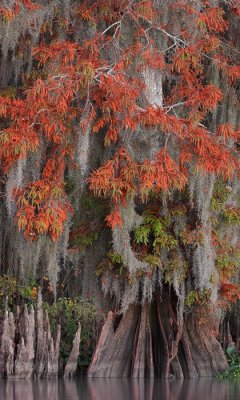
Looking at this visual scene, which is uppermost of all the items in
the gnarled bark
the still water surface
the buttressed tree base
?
the buttressed tree base

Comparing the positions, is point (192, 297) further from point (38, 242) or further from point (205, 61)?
point (205, 61)

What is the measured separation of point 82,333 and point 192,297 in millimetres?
1738

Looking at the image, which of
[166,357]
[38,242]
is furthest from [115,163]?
[166,357]

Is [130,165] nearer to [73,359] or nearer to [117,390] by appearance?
[117,390]

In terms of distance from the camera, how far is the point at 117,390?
10992mm

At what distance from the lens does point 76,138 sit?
1110 centimetres

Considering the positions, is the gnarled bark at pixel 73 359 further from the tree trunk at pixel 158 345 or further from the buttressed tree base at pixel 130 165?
the tree trunk at pixel 158 345

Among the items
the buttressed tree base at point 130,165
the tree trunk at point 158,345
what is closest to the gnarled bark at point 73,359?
the buttressed tree base at point 130,165

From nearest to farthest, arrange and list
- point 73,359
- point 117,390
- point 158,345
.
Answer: point 117,390, point 73,359, point 158,345

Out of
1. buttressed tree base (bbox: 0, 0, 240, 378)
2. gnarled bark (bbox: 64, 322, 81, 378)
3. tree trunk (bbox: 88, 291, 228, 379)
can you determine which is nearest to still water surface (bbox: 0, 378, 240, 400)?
gnarled bark (bbox: 64, 322, 81, 378)

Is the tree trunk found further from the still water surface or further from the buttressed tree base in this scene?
the still water surface

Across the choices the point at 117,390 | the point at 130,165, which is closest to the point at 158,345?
the point at 117,390

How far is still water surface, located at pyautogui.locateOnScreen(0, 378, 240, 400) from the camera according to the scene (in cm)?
1030

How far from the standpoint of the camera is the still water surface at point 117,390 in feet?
33.8
